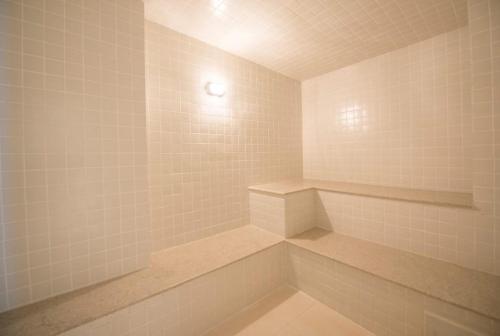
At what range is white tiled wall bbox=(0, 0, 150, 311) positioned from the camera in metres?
1.16

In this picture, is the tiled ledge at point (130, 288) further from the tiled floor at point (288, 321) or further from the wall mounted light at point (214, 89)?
the wall mounted light at point (214, 89)

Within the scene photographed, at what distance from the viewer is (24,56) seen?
1183 mm

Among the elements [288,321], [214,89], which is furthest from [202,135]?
[288,321]

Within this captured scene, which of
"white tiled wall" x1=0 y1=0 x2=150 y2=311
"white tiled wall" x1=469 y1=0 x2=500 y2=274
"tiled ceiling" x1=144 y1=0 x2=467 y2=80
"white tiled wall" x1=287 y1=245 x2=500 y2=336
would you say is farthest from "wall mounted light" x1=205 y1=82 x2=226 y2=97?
"white tiled wall" x1=469 y1=0 x2=500 y2=274

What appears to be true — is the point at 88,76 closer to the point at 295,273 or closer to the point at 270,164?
the point at 270,164

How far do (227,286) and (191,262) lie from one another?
1.15ft

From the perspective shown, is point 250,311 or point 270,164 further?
point 270,164

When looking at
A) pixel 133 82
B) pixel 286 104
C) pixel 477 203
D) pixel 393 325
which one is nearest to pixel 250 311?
pixel 393 325

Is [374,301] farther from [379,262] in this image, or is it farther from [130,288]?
[130,288]

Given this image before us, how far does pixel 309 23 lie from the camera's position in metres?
1.84

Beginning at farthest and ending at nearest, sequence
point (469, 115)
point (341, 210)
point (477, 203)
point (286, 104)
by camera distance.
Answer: point (286, 104) → point (341, 210) → point (469, 115) → point (477, 203)

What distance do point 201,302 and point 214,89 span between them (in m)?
1.93

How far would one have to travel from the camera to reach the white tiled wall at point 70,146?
1.16 meters

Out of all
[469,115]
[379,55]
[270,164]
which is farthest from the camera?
[270,164]
